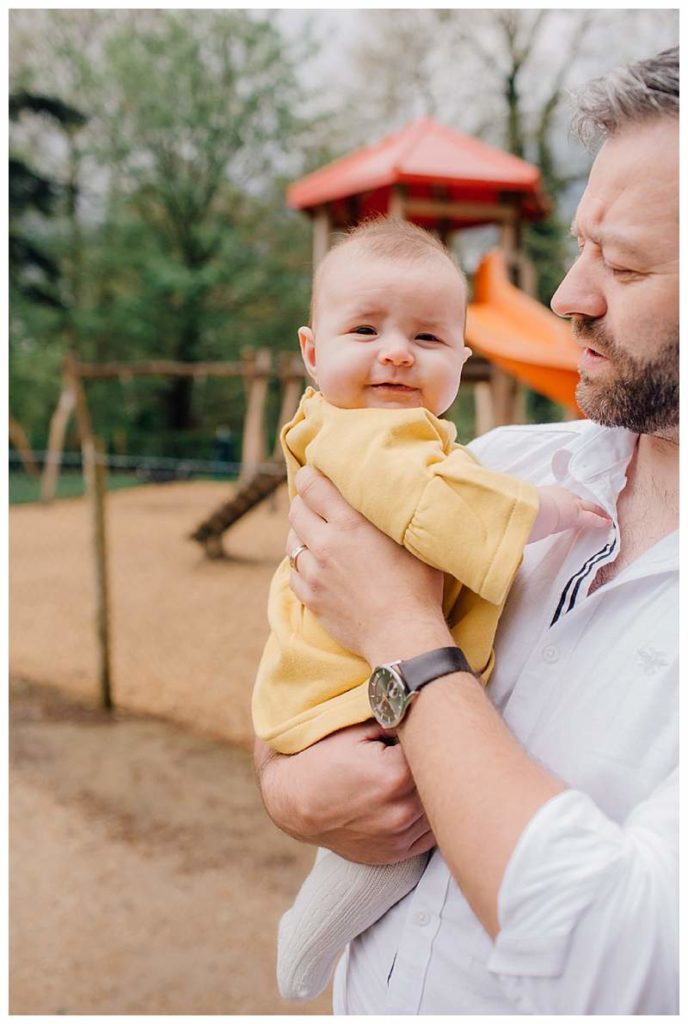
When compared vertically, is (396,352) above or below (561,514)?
above

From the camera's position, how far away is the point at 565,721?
94 cm

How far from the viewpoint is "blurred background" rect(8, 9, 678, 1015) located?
139 inches

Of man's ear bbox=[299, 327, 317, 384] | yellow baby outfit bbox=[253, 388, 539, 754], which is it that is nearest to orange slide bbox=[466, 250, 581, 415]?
man's ear bbox=[299, 327, 317, 384]

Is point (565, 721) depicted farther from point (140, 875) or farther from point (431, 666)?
point (140, 875)

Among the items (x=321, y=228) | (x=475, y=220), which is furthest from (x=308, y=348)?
(x=475, y=220)

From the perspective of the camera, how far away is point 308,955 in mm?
1226

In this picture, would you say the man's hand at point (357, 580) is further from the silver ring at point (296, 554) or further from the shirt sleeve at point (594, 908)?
the shirt sleeve at point (594, 908)

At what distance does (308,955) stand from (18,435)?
42.3 ft

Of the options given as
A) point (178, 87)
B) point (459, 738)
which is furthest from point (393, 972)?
point (178, 87)

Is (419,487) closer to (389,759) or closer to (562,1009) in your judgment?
(389,759)

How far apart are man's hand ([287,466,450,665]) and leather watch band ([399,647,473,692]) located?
0.02m

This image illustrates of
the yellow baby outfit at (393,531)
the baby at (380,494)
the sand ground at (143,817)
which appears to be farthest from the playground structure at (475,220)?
the yellow baby outfit at (393,531)

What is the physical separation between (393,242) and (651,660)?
0.65 metres

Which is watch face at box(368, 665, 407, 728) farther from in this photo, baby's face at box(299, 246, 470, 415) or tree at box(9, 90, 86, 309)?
tree at box(9, 90, 86, 309)
